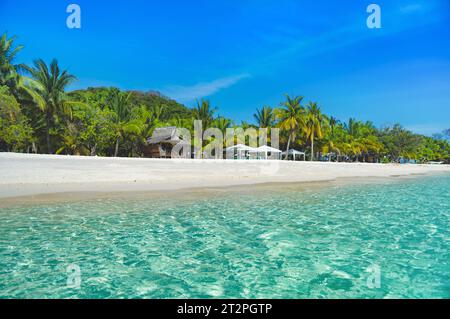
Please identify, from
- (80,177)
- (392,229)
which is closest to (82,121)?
(80,177)

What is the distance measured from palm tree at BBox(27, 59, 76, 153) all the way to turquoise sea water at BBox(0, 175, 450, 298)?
19746mm

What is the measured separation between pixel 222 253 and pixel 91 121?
992 inches

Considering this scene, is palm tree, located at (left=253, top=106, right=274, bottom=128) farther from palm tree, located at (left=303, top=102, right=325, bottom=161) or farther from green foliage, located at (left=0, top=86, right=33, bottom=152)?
green foliage, located at (left=0, top=86, right=33, bottom=152)

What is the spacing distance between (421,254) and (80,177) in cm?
1287

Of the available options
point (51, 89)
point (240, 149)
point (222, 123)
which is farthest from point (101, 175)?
point (222, 123)

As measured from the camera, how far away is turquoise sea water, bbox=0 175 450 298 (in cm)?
330

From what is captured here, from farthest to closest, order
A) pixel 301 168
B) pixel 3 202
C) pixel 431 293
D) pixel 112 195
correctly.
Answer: pixel 301 168 → pixel 112 195 → pixel 3 202 → pixel 431 293

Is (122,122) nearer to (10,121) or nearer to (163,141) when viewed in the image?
(163,141)

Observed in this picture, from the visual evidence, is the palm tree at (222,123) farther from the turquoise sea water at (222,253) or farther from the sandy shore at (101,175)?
the turquoise sea water at (222,253)

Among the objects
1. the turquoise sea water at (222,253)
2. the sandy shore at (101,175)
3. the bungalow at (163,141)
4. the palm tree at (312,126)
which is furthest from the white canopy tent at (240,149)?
the turquoise sea water at (222,253)

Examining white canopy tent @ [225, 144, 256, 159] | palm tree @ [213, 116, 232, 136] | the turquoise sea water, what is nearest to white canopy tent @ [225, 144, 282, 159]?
white canopy tent @ [225, 144, 256, 159]

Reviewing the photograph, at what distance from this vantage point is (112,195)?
10750mm

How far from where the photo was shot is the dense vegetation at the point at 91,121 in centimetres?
2285
